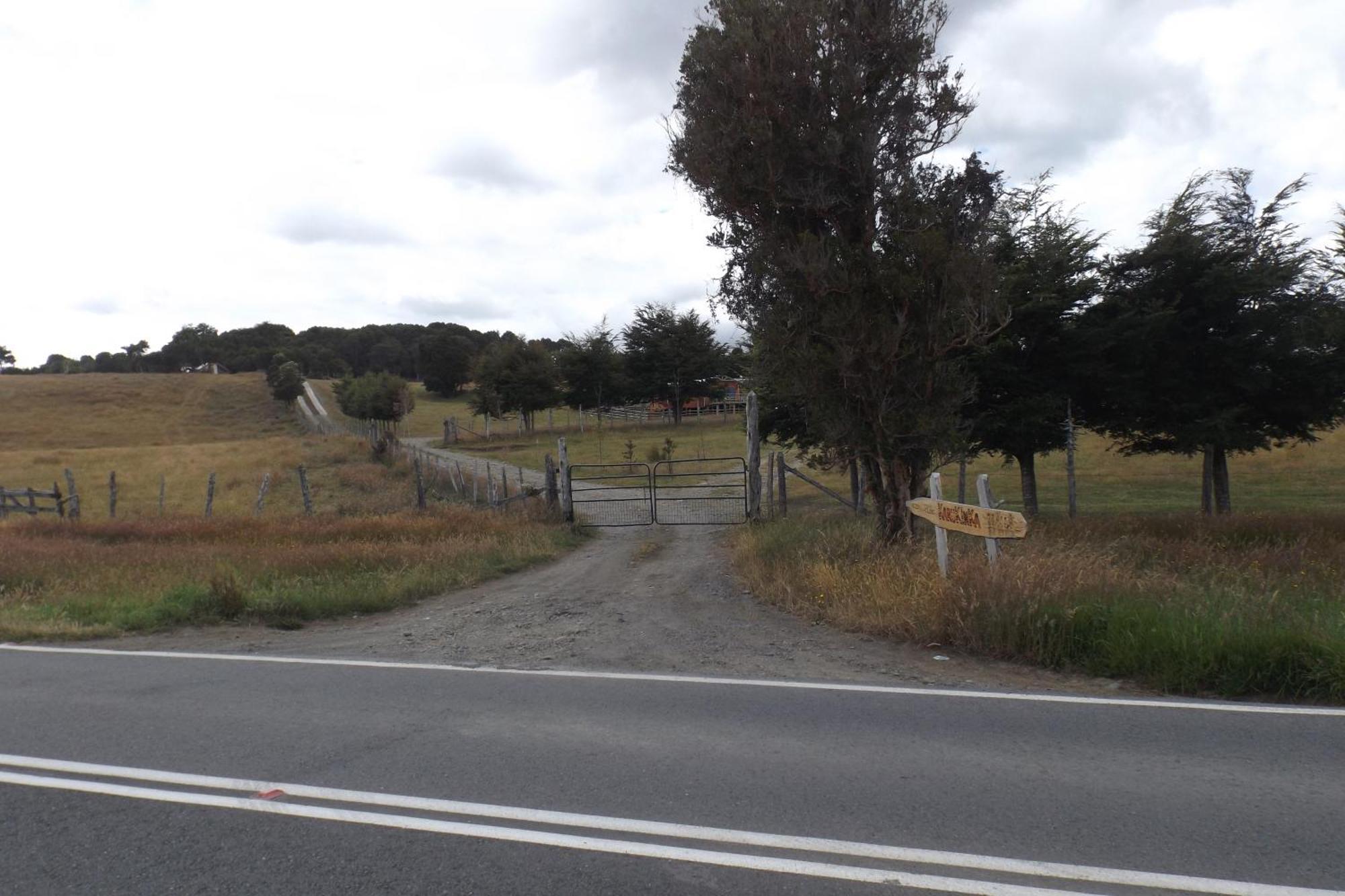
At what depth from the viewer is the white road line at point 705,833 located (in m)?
4.01

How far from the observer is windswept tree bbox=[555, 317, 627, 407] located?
56.4 metres

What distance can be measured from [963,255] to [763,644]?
525cm

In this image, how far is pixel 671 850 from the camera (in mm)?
4387

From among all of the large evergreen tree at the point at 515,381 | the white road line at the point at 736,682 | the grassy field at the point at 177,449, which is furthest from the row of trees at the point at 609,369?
the white road line at the point at 736,682

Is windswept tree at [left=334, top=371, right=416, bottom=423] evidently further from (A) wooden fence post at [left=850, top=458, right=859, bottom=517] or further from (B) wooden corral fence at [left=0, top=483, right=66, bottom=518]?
(A) wooden fence post at [left=850, top=458, right=859, bottom=517]

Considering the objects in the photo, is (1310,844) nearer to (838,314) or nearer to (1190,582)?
(1190,582)

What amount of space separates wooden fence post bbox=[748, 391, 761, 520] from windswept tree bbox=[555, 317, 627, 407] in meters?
37.7

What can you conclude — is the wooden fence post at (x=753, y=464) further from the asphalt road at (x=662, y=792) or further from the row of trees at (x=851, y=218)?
the asphalt road at (x=662, y=792)

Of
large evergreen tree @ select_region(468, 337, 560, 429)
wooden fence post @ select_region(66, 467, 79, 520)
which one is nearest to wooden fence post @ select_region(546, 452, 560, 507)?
wooden fence post @ select_region(66, 467, 79, 520)

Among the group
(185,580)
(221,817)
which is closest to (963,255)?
(221,817)

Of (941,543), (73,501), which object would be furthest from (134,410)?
(941,543)

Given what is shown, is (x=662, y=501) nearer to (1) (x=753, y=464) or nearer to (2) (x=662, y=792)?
(1) (x=753, y=464)

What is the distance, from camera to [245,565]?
14.1 metres

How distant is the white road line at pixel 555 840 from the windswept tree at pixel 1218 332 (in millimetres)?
14544
